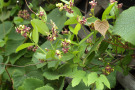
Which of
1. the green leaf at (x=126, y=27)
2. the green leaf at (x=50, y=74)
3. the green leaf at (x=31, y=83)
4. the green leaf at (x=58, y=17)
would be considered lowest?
the green leaf at (x=31, y=83)

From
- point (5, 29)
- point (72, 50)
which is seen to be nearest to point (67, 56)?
point (72, 50)

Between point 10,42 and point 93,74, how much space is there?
1.18 m

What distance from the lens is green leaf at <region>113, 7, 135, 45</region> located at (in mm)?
879

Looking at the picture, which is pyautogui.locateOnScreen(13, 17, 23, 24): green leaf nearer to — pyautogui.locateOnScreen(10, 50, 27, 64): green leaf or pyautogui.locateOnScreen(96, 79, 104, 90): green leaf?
pyautogui.locateOnScreen(10, 50, 27, 64): green leaf

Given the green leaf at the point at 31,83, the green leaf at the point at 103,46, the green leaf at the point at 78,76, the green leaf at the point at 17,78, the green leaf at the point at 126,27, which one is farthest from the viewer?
the green leaf at the point at 17,78

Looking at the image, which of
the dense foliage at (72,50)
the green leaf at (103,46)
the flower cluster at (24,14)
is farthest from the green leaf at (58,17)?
the green leaf at (103,46)

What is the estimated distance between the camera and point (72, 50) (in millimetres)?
1157

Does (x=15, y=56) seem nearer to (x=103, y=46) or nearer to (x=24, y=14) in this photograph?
(x=24, y=14)

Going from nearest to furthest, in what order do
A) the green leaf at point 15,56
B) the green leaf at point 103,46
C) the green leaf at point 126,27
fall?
the green leaf at point 126,27 < the green leaf at point 103,46 < the green leaf at point 15,56

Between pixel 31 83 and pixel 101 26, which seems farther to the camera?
pixel 31 83

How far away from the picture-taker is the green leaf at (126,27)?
34.6 inches

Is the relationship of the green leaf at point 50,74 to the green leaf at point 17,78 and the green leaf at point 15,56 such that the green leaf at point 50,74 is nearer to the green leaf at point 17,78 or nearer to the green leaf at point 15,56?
the green leaf at point 17,78

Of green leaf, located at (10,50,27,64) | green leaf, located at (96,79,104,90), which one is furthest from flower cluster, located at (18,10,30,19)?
green leaf, located at (96,79,104,90)

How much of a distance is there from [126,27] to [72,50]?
366 millimetres
